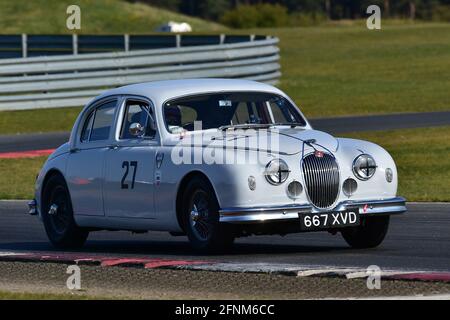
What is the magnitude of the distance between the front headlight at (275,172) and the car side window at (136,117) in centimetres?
154

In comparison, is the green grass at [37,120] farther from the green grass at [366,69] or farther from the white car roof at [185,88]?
the white car roof at [185,88]

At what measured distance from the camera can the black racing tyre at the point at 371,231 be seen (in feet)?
38.1

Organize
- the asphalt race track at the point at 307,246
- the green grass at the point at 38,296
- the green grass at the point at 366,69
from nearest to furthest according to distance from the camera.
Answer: the green grass at the point at 38,296 < the asphalt race track at the point at 307,246 < the green grass at the point at 366,69

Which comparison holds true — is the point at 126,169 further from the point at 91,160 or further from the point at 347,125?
the point at 347,125

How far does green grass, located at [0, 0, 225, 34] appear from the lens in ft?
203

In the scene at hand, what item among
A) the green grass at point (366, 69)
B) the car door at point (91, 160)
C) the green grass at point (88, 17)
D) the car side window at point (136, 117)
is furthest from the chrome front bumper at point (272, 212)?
the green grass at point (88, 17)

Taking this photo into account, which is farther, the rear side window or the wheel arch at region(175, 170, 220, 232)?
the rear side window

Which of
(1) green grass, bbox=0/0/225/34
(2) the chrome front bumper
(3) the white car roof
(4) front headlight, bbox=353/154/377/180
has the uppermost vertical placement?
(1) green grass, bbox=0/0/225/34

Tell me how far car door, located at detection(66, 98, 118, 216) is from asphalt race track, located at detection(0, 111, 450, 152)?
1171 centimetres

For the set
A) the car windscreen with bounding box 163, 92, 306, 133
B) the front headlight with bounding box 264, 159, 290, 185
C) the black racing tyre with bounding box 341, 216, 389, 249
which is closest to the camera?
the front headlight with bounding box 264, 159, 290, 185

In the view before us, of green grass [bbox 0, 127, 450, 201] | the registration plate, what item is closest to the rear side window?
the registration plate

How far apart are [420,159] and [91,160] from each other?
9.16 meters

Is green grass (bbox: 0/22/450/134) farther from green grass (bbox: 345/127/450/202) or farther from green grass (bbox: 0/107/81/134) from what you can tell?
green grass (bbox: 345/127/450/202)
